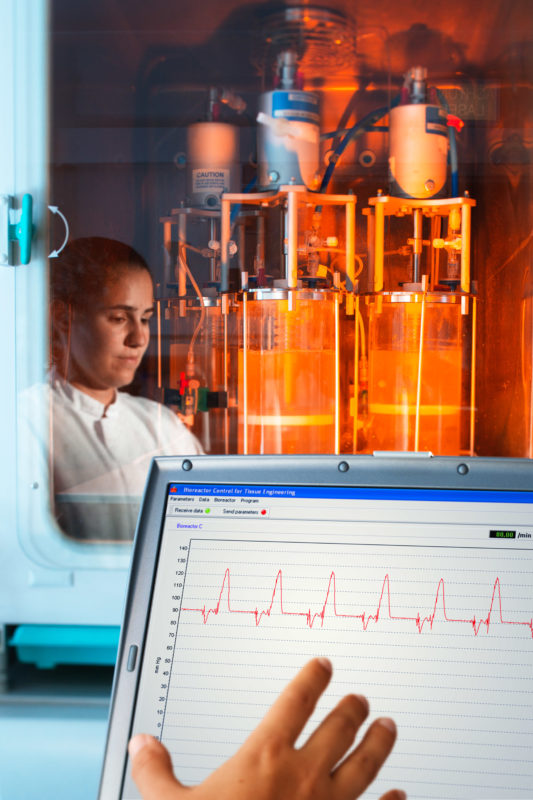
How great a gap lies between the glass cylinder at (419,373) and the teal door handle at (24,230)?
0.50 meters

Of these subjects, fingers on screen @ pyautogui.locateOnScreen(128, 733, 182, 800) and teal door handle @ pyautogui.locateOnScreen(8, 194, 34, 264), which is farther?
teal door handle @ pyautogui.locateOnScreen(8, 194, 34, 264)

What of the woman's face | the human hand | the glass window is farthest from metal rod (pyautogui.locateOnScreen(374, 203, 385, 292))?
the human hand

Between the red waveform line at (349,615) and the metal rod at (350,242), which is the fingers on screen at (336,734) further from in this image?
the metal rod at (350,242)

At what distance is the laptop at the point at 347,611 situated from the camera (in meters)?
0.67

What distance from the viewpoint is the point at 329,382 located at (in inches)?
46.8

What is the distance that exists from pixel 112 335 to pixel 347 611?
2.14 ft

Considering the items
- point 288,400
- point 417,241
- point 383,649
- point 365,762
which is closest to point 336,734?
point 365,762

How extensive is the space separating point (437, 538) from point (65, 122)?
2.77ft

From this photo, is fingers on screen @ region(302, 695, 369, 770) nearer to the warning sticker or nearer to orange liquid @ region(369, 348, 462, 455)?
orange liquid @ region(369, 348, 462, 455)

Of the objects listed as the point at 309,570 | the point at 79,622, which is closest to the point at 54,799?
the point at 79,622

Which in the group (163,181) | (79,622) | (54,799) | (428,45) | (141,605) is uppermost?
(428,45)

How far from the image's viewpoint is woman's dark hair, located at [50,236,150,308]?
1.16m

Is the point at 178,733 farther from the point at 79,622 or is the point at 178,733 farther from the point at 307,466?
the point at 79,622

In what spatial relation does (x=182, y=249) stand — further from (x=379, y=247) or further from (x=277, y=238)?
(x=379, y=247)
